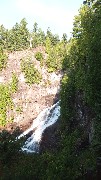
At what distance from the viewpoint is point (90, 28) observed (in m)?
37.3

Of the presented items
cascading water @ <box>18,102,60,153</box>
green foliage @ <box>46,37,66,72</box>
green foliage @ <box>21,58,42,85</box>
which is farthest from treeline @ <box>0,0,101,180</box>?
green foliage @ <box>46,37,66,72</box>

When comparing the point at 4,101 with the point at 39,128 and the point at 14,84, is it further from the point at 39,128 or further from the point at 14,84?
the point at 39,128

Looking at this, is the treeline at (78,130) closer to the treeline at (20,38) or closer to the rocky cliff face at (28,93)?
the rocky cliff face at (28,93)

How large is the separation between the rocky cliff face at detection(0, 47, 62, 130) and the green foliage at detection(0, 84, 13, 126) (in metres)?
1.17

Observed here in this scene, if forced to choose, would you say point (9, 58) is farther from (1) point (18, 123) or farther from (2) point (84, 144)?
(2) point (84, 144)

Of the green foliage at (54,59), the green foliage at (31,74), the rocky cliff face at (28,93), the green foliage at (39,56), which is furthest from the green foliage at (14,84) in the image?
the green foliage at (39,56)

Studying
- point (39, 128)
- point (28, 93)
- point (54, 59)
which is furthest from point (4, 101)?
point (39, 128)

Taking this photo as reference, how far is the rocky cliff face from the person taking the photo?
246 feet

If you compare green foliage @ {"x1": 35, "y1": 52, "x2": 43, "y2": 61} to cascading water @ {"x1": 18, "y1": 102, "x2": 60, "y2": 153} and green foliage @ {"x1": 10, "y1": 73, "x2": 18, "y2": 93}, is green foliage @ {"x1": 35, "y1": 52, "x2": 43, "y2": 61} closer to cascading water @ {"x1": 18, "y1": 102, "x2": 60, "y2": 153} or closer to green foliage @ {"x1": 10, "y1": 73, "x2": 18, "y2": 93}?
green foliage @ {"x1": 10, "y1": 73, "x2": 18, "y2": 93}

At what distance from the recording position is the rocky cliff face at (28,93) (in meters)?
74.9

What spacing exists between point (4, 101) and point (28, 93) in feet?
23.5

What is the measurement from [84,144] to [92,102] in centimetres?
950

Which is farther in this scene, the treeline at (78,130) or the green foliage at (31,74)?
the green foliage at (31,74)

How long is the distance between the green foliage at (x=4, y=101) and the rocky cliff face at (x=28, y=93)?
3.83 ft
